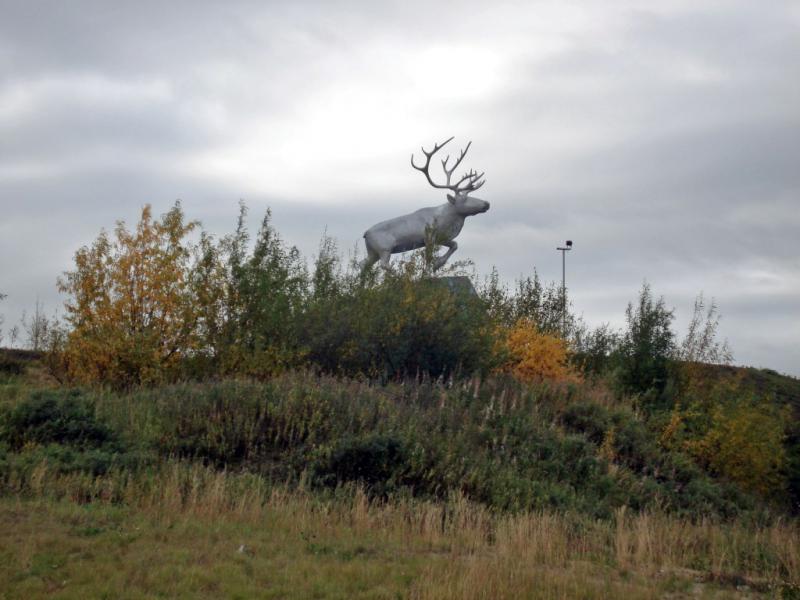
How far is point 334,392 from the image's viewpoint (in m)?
16.8

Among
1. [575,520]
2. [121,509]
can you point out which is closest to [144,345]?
[121,509]

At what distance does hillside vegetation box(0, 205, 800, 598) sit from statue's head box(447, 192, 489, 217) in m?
3.12

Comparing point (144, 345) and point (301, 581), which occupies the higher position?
point (144, 345)

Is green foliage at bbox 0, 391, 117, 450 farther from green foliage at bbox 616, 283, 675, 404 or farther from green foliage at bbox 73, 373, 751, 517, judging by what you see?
green foliage at bbox 616, 283, 675, 404

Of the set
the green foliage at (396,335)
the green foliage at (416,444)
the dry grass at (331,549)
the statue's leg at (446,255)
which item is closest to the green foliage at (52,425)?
the green foliage at (416,444)

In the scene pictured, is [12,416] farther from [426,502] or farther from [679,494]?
[679,494]

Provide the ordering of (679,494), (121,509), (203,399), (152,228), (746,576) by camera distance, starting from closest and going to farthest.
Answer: (746,576) → (121,509) → (203,399) → (679,494) → (152,228)

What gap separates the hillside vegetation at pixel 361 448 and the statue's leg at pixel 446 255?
370 mm

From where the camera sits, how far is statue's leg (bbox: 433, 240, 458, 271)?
24242mm

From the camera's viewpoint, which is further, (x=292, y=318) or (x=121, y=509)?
(x=292, y=318)

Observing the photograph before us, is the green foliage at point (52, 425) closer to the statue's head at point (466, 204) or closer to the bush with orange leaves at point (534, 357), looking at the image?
the bush with orange leaves at point (534, 357)

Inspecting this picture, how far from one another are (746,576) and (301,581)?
462 cm

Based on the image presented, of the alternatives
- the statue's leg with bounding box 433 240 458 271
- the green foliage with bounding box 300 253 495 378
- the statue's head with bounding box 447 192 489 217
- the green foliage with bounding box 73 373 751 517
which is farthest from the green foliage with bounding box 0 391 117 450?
the statue's head with bounding box 447 192 489 217

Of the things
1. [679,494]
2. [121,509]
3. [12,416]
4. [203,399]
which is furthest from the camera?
[679,494]
